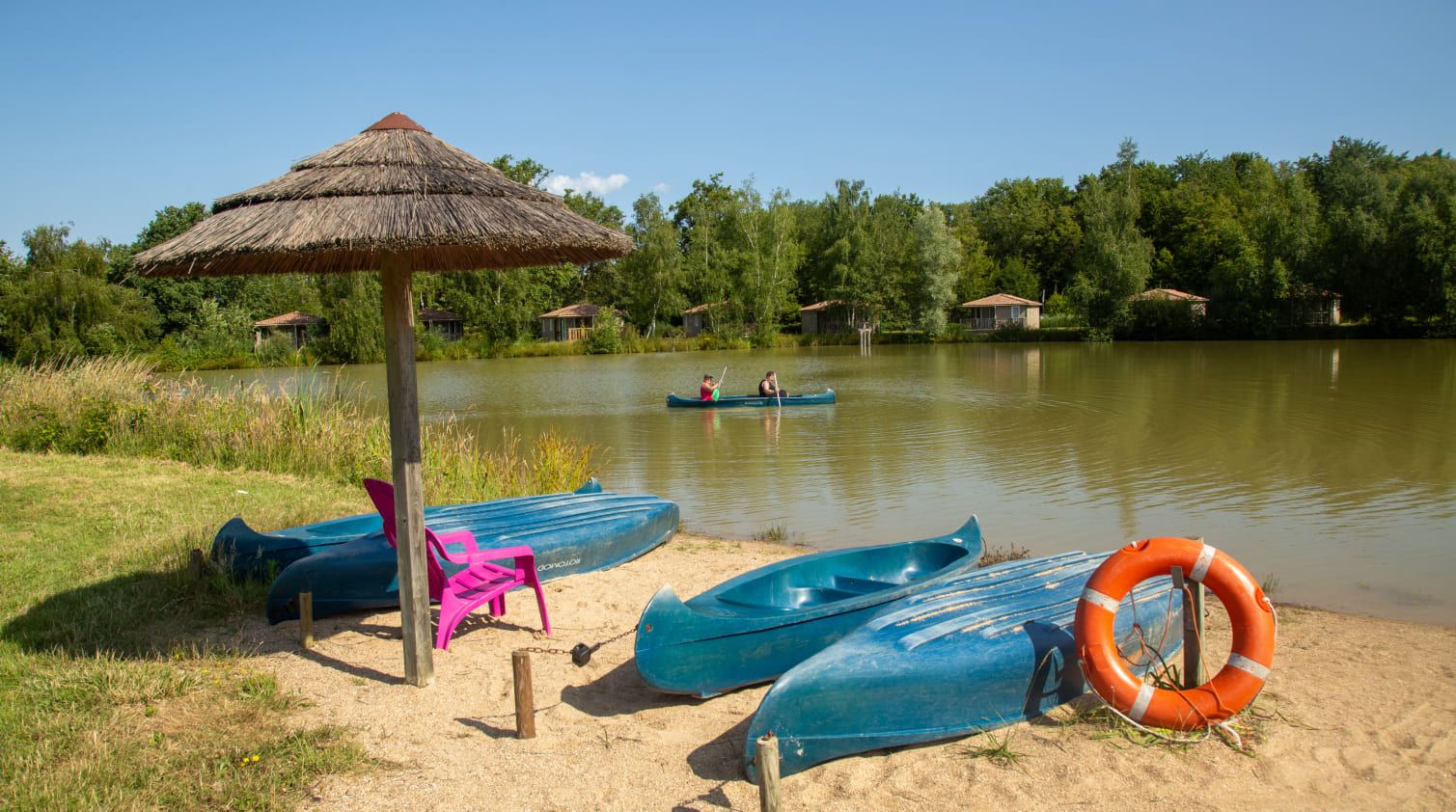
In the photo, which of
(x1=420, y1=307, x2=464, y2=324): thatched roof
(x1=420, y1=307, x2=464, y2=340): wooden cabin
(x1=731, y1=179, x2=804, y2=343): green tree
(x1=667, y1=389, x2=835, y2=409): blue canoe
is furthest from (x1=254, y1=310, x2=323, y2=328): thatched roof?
(x1=667, y1=389, x2=835, y2=409): blue canoe

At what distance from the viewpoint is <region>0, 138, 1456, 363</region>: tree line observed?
38594mm

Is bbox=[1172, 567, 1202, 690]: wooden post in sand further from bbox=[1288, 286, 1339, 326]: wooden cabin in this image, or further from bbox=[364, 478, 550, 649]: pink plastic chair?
bbox=[1288, 286, 1339, 326]: wooden cabin

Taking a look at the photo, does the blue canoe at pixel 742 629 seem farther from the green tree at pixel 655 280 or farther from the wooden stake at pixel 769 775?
the green tree at pixel 655 280

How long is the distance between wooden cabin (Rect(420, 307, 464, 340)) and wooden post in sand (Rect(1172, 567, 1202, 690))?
54.0 metres

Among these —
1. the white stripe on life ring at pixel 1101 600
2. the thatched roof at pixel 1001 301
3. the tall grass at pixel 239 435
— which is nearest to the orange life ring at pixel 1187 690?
the white stripe on life ring at pixel 1101 600

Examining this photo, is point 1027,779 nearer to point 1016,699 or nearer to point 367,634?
point 1016,699

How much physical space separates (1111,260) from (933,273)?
1033cm

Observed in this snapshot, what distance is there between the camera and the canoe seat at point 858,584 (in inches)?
222

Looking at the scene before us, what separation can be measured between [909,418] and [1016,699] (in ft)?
49.3

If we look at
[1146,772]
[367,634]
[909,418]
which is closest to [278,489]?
[367,634]

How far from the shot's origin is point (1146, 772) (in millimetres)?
3852

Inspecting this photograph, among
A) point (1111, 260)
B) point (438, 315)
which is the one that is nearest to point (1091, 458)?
point (1111, 260)

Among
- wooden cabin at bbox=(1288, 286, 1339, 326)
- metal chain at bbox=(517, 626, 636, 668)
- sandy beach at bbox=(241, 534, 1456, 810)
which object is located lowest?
sandy beach at bbox=(241, 534, 1456, 810)

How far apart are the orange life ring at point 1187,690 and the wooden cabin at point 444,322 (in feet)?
177
